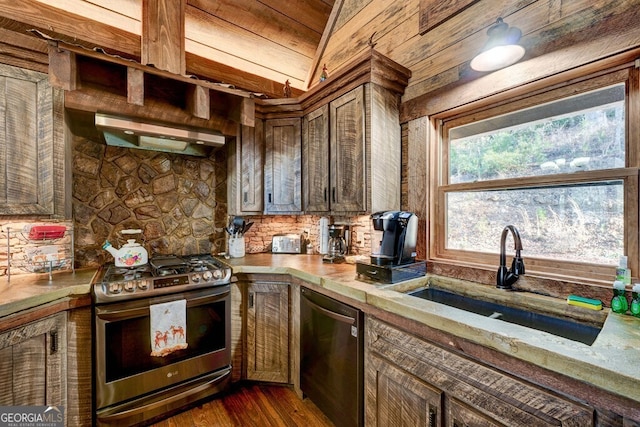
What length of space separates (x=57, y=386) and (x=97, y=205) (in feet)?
4.37

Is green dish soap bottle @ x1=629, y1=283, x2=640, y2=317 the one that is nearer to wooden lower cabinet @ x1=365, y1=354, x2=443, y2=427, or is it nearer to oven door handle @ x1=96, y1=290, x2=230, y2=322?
wooden lower cabinet @ x1=365, y1=354, x2=443, y2=427

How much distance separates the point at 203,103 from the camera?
2.12 m

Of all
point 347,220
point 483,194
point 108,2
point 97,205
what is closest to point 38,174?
point 97,205

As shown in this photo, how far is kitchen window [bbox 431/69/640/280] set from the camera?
54.5 inches

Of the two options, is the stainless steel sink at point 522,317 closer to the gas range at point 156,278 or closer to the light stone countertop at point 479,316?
the light stone countertop at point 479,316

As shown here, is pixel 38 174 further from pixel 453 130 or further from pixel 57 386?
pixel 453 130

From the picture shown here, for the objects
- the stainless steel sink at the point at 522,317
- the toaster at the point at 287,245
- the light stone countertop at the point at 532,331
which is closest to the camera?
the light stone countertop at the point at 532,331

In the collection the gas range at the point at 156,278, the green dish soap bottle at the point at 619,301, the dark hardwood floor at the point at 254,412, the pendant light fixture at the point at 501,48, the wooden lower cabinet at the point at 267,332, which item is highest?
the pendant light fixture at the point at 501,48

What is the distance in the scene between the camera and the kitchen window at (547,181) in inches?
54.5

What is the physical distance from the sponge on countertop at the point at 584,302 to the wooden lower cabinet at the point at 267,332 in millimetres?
1736

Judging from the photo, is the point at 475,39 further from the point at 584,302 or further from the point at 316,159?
the point at 584,302

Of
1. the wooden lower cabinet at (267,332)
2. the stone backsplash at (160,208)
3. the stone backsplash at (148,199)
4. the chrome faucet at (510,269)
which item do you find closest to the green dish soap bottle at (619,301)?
the chrome faucet at (510,269)

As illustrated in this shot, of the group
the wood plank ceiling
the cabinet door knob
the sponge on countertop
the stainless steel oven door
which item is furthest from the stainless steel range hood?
the sponge on countertop

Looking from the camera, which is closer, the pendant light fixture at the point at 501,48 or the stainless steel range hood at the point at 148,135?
the pendant light fixture at the point at 501,48
